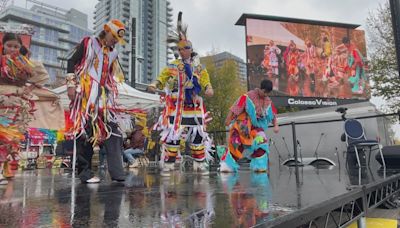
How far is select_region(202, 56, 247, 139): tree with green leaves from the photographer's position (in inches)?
711

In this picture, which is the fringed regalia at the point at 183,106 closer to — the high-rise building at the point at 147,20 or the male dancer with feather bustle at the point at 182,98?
the male dancer with feather bustle at the point at 182,98

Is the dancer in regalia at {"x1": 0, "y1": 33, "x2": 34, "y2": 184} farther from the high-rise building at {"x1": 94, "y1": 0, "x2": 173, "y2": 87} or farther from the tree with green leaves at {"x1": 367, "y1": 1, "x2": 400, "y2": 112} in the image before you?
the high-rise building at {"x1": 94, "y1": 0, "x2": 173, "y2": 87}

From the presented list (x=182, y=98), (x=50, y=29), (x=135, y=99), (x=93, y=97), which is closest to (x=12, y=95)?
(x=93, y=97)

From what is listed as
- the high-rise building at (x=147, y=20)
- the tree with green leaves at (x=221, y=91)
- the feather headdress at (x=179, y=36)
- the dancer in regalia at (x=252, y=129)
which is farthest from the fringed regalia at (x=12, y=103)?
the high-rise building at (x=147, y=20)

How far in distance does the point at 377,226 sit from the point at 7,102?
140 inches

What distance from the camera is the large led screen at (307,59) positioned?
15.4m

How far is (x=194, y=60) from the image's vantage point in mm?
4668

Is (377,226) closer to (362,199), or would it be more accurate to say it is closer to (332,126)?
(362,199)

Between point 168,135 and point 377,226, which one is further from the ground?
point 168,135

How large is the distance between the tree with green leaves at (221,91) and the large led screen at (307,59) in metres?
3.54

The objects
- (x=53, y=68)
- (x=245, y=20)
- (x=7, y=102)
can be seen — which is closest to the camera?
(x=7, y=102)

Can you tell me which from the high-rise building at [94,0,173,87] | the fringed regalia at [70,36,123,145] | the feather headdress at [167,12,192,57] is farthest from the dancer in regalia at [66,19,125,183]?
the high-rise building at [94,0,173,87]

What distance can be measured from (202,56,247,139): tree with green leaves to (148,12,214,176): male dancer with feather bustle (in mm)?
12871

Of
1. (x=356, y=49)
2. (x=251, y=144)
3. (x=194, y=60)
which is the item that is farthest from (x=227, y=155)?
(x=356, y=49)
